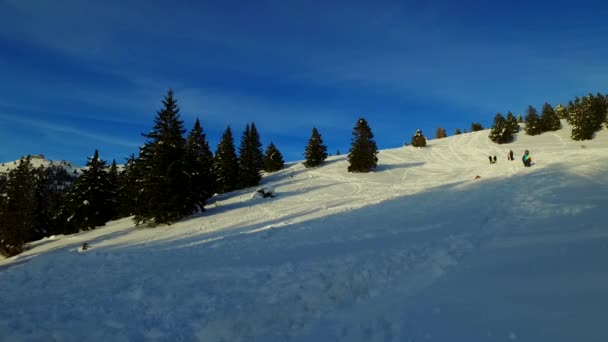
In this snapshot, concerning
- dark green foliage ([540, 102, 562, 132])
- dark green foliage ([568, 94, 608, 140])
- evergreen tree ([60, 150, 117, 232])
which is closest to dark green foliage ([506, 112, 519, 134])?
dark green foliage ([540, 102, 562, 132])

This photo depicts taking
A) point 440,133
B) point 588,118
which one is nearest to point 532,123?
point 588,118

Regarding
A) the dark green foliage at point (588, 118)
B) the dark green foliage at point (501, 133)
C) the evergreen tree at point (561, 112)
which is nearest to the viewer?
the dark green foliage at point (588, 118)

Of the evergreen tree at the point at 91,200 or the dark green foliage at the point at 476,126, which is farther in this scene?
the dark green foliage at the point at 476,126

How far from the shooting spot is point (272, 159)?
197ft

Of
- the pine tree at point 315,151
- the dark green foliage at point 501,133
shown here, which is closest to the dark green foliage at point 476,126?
the dark green foliage at point 501,133

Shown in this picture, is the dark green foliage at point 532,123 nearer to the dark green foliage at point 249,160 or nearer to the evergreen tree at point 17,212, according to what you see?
the dark green foliage at point 249,160

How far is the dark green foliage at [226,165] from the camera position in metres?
48.2

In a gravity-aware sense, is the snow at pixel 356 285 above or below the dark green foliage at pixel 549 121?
below

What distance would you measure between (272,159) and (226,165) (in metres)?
12.9

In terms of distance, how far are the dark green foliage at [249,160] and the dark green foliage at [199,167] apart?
463 cm

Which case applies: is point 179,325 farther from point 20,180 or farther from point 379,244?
point 20,180

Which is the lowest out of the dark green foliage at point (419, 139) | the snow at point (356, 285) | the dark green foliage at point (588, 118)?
the snow at point (356, 285)

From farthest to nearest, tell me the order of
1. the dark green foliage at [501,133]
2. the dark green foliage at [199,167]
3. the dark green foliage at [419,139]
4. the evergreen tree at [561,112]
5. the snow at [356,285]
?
the evergreen tree at [561,112] → the dark green foliage at [419,139] → the dark green foliage at [501,133] → the dark green foliage at [199,167] → the snow at [356,285]

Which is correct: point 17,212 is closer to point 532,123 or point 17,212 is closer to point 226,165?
point 226,165
